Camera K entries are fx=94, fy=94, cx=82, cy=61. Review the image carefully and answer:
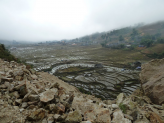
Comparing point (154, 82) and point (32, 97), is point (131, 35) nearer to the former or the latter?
point (154, 82)

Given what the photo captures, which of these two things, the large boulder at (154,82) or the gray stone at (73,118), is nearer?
the gray stone at (73,118)

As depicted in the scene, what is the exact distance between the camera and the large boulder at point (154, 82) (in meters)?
6.46

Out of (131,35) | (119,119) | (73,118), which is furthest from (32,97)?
(131,35)

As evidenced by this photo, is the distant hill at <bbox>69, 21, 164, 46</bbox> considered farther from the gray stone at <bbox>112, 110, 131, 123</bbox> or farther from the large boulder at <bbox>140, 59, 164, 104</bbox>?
the gray stone at <bbox>112, 110, 131, 123</bbox>

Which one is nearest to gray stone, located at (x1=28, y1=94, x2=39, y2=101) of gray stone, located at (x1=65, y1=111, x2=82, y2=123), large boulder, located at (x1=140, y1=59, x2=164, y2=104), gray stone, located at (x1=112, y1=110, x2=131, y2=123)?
gray stone, located at (x1=65, y1=111, x2=82, y2=123)

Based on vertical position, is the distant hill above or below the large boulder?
above

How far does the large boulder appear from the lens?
6.46m

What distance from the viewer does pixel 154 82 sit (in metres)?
7.32

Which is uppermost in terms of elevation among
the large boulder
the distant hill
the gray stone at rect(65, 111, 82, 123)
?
the distant hill

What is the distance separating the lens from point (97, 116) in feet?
11.0

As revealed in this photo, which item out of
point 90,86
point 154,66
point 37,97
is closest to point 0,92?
point 37,97

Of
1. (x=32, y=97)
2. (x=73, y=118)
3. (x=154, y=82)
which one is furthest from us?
(x=154, y=82)

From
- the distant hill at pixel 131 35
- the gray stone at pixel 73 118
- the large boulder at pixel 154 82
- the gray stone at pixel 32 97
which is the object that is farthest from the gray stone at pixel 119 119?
the distant hill at pixel 131 35

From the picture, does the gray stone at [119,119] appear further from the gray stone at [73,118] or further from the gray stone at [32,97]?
the gray stone at [32,97]
